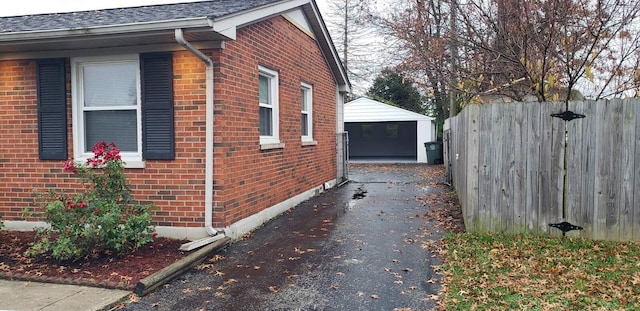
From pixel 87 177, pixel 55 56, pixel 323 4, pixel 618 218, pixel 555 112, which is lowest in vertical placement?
pixel 618 218

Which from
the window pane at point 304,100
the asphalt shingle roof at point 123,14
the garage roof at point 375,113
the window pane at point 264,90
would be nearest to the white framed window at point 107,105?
the asphalt shingle roof at point 123,14

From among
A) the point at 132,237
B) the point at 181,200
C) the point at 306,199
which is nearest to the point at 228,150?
the point at 181,200

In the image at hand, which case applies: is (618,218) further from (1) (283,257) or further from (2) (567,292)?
(1) (283,257)

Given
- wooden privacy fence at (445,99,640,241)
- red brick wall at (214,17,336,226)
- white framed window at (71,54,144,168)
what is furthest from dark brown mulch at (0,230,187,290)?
wooden privacy fence at (445,99,640,241)

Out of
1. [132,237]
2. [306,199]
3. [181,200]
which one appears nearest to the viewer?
[132,237]

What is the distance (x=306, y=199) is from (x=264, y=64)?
3641 mm

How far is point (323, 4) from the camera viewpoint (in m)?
33.4

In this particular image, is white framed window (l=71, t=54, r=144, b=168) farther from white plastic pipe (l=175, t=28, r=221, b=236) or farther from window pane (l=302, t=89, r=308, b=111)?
window pane (l=302, t=89, r=308, b=111)

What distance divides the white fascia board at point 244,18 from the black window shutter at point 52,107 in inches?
101

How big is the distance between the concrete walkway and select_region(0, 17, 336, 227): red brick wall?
190 cm

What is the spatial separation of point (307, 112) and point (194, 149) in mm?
4836

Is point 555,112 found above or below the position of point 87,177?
above

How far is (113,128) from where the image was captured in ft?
22.4

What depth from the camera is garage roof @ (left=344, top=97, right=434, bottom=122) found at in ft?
76.3
